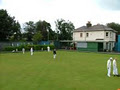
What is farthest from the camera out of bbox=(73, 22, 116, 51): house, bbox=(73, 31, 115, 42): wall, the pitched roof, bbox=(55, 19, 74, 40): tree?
bbox=(55, 19, 74, 40): tree

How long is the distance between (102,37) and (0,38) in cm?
2793

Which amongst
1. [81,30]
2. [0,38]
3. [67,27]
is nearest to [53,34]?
[67,27]

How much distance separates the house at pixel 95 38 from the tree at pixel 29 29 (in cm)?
2406

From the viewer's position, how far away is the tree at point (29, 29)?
267 ft

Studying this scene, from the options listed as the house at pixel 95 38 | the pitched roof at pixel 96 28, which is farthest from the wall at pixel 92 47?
the pitched roof at pixel 96 28

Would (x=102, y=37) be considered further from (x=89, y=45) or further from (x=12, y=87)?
(x=12, y=87)

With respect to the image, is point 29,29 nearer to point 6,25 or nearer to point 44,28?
point 44,28

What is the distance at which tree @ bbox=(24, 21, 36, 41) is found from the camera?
81.3 meters

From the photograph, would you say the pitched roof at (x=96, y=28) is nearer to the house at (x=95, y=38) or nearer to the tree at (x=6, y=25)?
the house at (x=95, y=38)

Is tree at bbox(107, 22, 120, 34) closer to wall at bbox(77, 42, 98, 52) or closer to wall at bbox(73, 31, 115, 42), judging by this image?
wall at bbox(73, 31, 115, 42)

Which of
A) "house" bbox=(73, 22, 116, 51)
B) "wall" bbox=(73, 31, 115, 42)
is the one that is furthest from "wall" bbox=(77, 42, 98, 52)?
"wall" bbox=(73, 31, 115, 42)

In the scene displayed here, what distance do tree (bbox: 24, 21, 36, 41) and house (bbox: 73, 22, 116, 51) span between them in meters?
24.1

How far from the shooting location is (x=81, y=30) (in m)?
62.8

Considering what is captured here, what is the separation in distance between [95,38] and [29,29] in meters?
34.2
